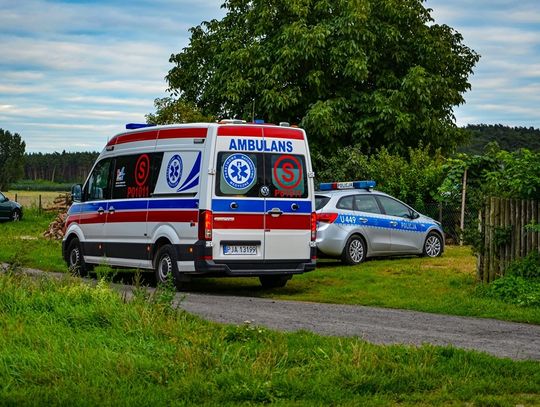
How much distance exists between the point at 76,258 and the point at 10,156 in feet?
340

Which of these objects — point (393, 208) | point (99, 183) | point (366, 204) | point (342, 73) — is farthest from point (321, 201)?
point (342, 73)

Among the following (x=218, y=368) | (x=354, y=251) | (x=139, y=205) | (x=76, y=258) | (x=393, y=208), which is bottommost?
(x=218, y=368)

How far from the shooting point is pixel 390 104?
38531 mm

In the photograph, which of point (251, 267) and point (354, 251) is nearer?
point (251, 267)

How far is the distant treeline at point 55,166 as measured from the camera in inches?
4870

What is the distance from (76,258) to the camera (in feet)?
65.3

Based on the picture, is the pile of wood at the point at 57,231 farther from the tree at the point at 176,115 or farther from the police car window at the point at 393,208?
the police car window at the point at 393,208

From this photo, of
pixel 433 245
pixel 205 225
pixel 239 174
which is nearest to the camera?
pixel 205 225

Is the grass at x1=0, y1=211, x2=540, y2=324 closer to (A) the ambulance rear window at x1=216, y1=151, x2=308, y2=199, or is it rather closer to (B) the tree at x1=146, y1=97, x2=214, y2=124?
(A) the ambulance rear window at x1=216, y1=151, x2=308, y2=199

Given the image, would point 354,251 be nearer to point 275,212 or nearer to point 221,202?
point 275,212

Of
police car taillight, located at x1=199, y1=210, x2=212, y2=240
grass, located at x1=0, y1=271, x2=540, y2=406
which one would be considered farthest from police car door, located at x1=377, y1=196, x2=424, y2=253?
grass, located at x1=0, y1=271, x2=540, y2=406

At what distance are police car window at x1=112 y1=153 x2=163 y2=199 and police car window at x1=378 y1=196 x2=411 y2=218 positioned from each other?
6.78 meters

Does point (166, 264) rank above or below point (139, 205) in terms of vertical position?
below

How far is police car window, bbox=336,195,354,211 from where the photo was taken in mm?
21414
